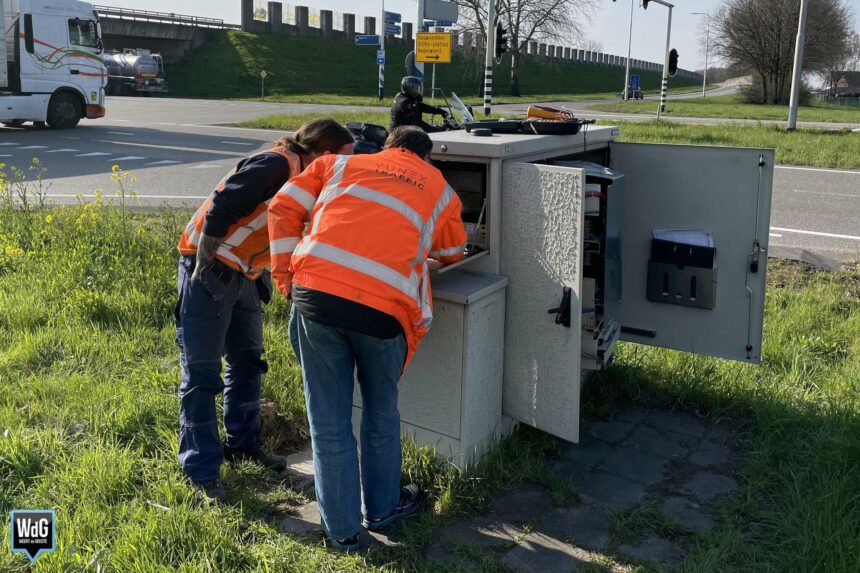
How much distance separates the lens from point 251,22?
61.8 meters

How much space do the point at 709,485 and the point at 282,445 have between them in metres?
2.07

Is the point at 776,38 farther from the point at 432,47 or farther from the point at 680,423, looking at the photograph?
the point at 680,423

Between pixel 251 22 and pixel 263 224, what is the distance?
2484 inches

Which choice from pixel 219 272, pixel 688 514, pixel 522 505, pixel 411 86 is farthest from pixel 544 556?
pixel 411 86

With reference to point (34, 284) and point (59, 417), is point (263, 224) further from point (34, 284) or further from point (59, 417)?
point (34, 284)

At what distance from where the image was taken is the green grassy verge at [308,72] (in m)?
49.5

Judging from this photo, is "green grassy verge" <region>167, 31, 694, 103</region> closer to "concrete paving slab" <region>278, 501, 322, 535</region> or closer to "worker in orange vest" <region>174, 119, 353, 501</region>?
"worker in orange vest" <region>174, 119, 353, 501</region>

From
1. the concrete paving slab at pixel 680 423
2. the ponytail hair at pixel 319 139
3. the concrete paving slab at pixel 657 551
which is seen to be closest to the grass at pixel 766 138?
the concrete paving slab at pixel 680 423

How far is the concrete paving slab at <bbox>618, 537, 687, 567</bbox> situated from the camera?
3.05 m

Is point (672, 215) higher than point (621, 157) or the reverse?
the reverse

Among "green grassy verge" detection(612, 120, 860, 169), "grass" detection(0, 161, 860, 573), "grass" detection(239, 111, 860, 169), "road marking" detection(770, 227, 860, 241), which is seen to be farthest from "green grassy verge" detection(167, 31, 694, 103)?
"grass" detection(0, 161, 860, 573)

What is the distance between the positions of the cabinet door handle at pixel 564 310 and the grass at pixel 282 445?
69 centimetres

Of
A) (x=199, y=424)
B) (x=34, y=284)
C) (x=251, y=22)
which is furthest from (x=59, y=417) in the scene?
(x=251, y=22)

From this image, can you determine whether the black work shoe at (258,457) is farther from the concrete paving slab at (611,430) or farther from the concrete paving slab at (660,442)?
the concrete paving slab at (660,442)
